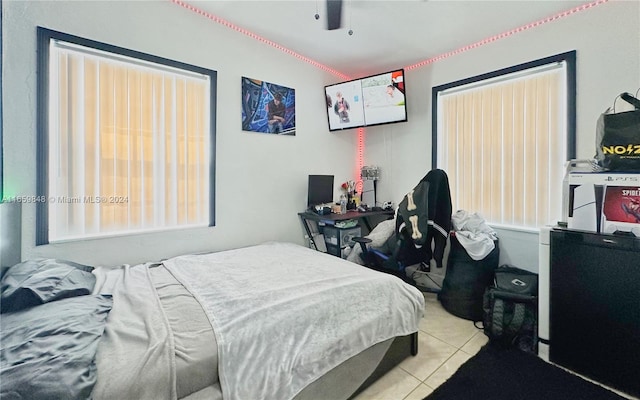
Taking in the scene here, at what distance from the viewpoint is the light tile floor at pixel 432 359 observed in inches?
62.5

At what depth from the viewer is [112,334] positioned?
114 cm

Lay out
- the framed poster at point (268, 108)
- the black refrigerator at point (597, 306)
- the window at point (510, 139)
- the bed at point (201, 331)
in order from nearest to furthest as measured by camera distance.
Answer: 1. the bed at point (201, 331)
2. the black refrigerator at point (597, 306)
3. the window at point (510, 139)
4. the framed poster at point (268, 108)

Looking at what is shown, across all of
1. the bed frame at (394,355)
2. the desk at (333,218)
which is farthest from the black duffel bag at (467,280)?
the desk at (333,218)

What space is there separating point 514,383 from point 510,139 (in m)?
2.16

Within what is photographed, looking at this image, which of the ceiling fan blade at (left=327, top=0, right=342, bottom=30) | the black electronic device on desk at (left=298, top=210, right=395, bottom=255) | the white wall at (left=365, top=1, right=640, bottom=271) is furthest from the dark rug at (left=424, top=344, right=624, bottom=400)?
the ceiling fan blade at (left=327, top=0, right=342, bottom=30)

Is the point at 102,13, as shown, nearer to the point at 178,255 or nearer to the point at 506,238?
the point at 178,255

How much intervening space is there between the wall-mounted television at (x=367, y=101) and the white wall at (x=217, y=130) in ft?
0.66

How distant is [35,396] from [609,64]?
3.82m

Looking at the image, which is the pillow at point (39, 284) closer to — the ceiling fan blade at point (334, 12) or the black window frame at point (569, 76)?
the ceiling fan blade at point (334, 12)

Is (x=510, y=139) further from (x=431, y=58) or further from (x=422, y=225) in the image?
(x=422, y=225)

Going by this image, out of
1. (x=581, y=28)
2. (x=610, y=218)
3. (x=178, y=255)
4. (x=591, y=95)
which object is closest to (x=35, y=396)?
(x=178, y=255)

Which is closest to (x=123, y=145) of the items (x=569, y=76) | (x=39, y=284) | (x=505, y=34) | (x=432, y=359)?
(x=39, y=284)

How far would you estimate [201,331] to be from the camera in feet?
4.03

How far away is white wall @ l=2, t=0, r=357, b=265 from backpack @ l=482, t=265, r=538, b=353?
6.90ft
